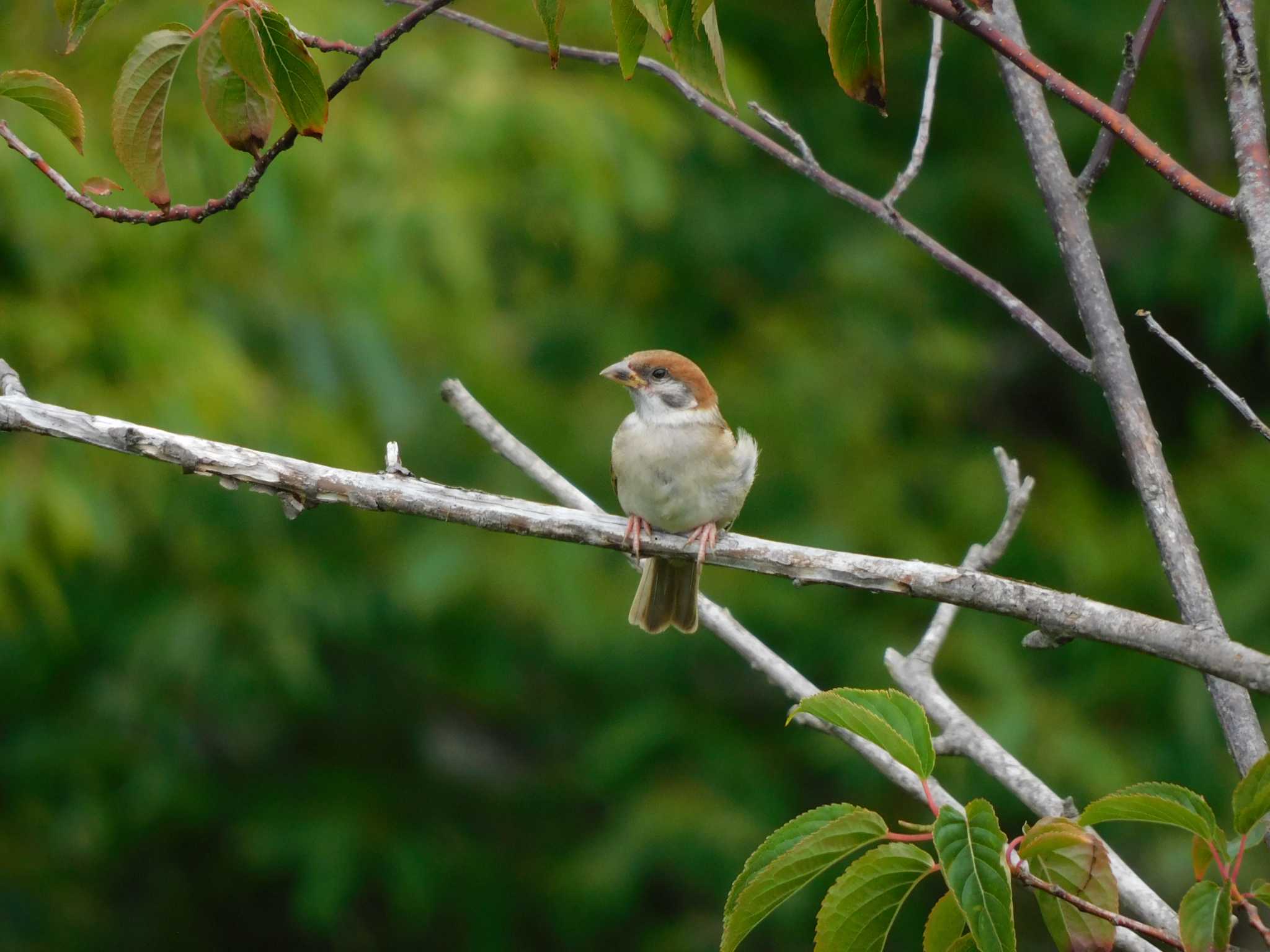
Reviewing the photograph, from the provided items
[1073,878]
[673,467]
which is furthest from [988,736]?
[673,467]

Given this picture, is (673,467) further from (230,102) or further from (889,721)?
(889,721)

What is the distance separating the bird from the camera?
352cm

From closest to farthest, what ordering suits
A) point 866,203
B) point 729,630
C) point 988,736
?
point 866,203 → point 988,736 → point 729,630

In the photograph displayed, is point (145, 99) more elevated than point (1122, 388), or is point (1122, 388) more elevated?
point (1122, 388)

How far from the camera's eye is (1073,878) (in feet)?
5.21

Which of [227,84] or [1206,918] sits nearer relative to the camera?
[1206,918]

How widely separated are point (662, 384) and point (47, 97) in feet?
7.14

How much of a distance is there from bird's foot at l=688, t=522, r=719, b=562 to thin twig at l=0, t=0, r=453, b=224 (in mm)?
944

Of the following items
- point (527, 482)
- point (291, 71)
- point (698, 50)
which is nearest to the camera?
point (698, 50)

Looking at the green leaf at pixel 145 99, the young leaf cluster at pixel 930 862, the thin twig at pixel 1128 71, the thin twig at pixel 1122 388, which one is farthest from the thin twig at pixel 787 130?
the young leaf cluster at pixel 930 862

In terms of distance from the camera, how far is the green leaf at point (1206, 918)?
4.70 ft

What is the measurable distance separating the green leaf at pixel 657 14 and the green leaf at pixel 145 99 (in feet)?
2.16

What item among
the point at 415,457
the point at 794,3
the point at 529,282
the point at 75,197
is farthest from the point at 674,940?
the point at 75,197

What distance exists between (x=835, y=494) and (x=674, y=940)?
2.52 metres
